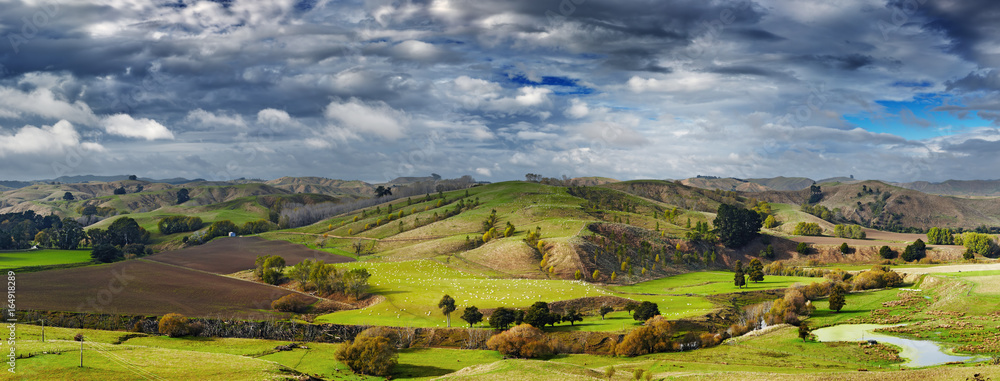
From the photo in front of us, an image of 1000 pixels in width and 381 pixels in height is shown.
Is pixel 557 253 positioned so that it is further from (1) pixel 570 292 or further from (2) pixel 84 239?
(2) pixel 84 239

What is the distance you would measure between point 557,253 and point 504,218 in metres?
53.1

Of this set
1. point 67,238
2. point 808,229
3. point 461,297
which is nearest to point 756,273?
point 461,297

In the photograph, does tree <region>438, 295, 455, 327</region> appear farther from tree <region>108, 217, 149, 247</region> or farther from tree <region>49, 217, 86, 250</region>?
tree <region>108, 217, 149, 247</region>

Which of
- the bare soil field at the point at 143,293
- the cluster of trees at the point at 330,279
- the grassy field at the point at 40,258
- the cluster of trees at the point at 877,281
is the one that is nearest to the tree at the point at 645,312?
the cluster of trees at the point at 877,281

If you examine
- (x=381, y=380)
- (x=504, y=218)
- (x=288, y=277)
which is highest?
(x=504, y=218)

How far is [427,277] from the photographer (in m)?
109

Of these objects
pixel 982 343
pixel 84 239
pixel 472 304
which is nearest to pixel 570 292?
pixel 472 304

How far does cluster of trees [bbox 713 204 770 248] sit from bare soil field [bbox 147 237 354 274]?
104855mm

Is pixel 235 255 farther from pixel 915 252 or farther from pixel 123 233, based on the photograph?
pixel 915 252

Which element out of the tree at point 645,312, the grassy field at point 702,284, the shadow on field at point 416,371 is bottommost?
the shadow on field at point 416,371

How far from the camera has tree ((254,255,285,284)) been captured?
107 meters

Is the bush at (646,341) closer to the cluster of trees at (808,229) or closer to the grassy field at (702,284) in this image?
the grassy field at (702,284)

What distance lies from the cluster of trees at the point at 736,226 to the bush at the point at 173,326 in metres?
135

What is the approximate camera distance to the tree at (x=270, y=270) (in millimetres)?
106938
